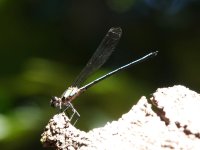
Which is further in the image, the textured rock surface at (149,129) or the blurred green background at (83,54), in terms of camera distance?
the blurred green background at (83,54)

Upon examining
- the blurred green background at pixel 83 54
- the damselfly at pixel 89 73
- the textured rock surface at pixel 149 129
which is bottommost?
the textured rock surface at pixel 149 129

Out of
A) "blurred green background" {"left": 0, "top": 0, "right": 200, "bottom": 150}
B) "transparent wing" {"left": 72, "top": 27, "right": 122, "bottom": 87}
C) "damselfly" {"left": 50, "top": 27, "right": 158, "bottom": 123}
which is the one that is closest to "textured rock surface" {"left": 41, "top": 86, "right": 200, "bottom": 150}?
"damselfly" {"left": 50, "top": 27, "right": 158, "bottom": 123}

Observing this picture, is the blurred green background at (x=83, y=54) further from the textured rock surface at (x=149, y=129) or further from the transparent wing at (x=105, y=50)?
the textured rock surface at (x=149, y=129)

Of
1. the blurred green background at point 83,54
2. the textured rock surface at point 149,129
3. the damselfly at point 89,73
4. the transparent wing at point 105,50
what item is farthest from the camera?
the blurred green background at point 83,54

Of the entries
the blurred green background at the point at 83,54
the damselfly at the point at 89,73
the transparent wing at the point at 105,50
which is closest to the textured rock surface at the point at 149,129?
the damselfly at the point at 89,73

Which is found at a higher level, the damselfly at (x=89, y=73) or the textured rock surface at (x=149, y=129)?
the damselfly at (x=89, y=73)

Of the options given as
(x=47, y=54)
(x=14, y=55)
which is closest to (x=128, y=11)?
(x=47, y=54)

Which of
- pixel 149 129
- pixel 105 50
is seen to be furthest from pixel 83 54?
pixel 149 129

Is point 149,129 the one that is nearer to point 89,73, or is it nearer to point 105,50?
point 89,73

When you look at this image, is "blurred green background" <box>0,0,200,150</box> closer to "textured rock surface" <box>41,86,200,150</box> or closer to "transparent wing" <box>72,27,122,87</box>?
"transparent wing" <box>72,27,122,87</box>
